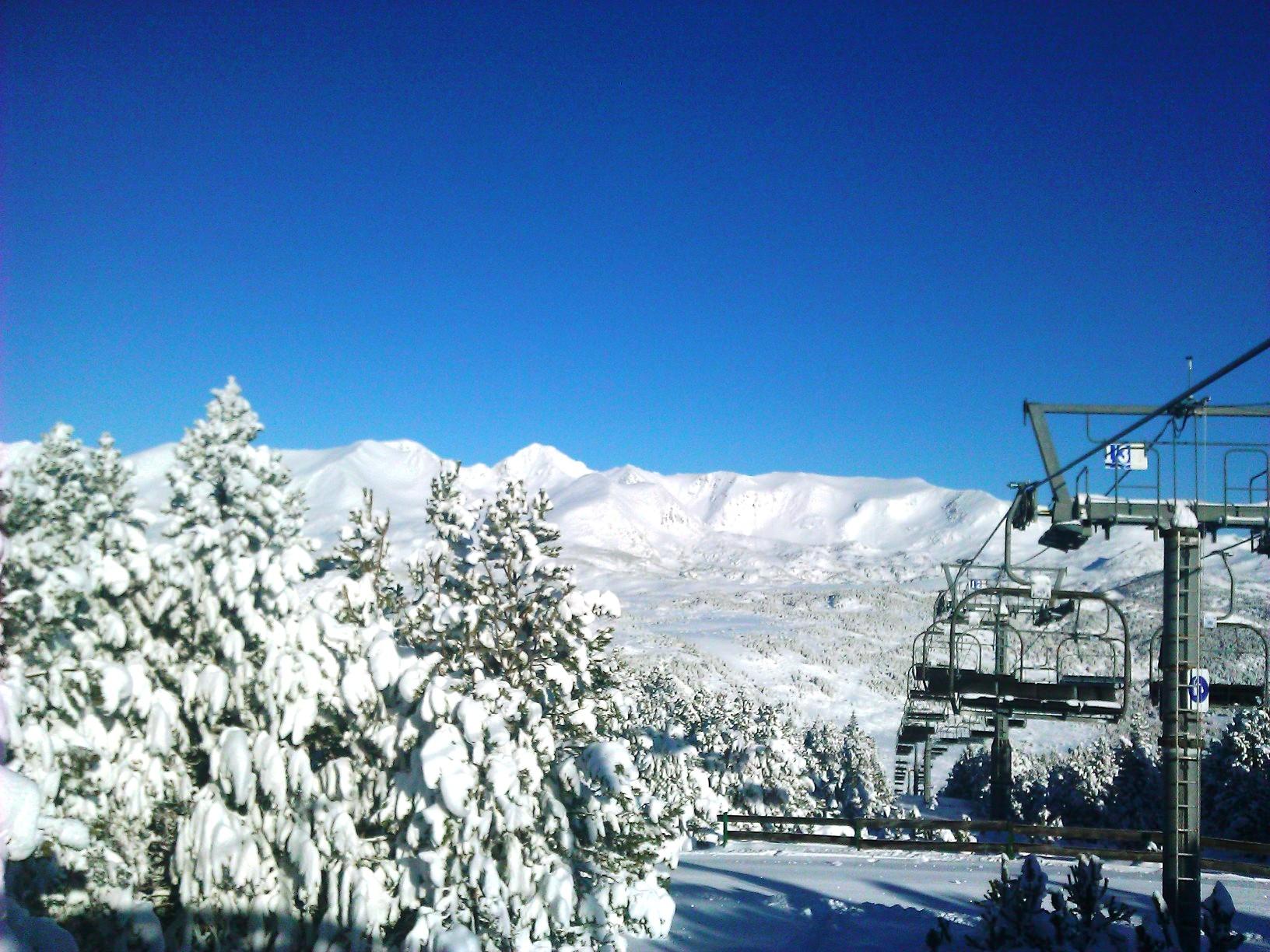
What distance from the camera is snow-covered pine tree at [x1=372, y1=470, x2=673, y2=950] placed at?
→ 6.02m

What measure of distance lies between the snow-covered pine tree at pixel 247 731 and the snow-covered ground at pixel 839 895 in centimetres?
512

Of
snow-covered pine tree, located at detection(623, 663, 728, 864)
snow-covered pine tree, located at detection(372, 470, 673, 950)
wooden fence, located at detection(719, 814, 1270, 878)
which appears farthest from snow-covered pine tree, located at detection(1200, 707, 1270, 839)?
snow-covered pine tree, located at detection(372, 470, 673, 950)

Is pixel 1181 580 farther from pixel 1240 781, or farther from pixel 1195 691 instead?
pixel 1240 781

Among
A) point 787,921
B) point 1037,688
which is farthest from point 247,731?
point 1037,688

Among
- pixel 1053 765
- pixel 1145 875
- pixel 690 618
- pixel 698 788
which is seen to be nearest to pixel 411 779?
pixel 698 788

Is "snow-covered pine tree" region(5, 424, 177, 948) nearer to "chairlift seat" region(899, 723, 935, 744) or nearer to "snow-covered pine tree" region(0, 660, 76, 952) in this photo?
"snow-covered pine tree" region(0, 660, 76, 952)

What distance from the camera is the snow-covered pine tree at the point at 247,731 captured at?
582cm

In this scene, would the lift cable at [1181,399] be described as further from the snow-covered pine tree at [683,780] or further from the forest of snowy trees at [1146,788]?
the forest of snowy trees at [1146,788]

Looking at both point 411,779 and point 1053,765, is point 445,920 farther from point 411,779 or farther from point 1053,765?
point 1053,765

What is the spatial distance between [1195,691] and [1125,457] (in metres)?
2.21

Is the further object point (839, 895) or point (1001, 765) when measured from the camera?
point (1001, 765)

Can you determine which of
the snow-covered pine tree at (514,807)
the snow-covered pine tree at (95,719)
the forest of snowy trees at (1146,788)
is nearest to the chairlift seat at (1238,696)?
the snow-covered pine tree at (514,807)

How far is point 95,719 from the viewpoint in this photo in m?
5.72

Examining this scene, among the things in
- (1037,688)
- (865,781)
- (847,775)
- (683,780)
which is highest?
(1037,688)
